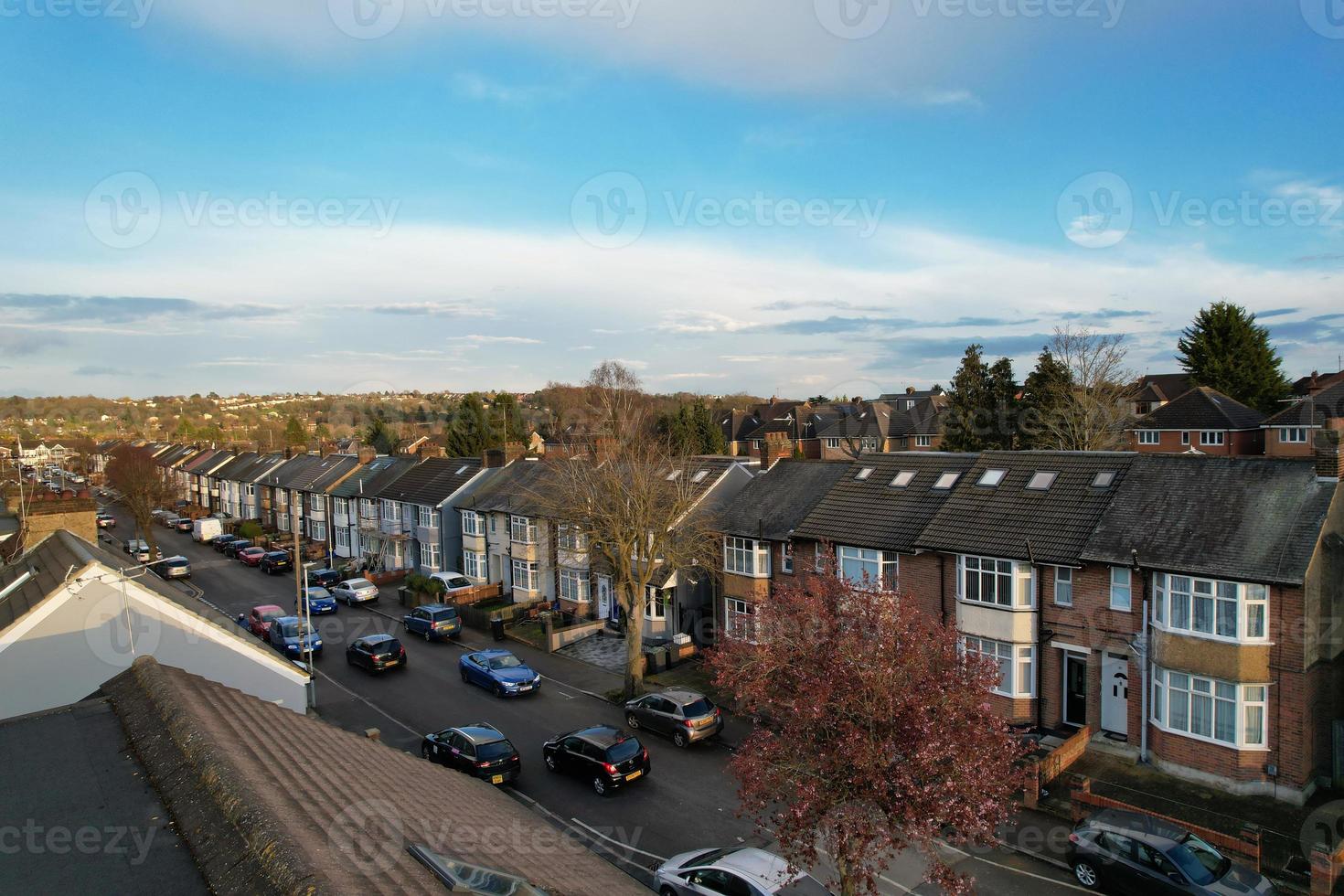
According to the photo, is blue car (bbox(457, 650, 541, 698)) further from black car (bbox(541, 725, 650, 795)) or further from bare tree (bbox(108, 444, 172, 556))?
bare tree (bbox(108, 444, 172, 556))

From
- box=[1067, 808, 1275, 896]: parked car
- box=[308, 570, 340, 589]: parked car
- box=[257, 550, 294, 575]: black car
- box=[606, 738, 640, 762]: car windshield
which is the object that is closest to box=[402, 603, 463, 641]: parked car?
box=[308, 570, 340, 589]: parked car

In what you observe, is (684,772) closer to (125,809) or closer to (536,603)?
(125,809)

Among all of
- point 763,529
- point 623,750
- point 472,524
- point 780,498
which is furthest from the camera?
point 472,524

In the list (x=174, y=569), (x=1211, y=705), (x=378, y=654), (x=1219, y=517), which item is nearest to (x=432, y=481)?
(x=174, y=569)

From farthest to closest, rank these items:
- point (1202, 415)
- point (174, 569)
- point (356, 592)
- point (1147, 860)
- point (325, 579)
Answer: point (1202, 415) < point (174, 569) < point (325, 579) < point (356, 592) < point (1147, 860)

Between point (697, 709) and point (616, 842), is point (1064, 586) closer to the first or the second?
point (697, 709)

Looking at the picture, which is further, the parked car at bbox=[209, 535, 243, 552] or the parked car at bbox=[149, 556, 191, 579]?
the parked car at bbox=[209, 535, 243, 552]

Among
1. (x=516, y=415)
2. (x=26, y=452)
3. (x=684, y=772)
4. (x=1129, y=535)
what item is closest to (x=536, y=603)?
(x=684, y=772)
